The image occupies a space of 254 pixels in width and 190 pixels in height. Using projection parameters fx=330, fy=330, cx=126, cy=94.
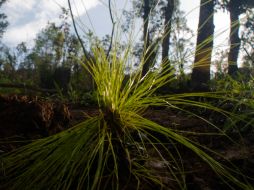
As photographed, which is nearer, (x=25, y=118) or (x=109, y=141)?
(x=109, y=141)

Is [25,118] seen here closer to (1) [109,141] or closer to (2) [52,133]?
(2) [52,133]

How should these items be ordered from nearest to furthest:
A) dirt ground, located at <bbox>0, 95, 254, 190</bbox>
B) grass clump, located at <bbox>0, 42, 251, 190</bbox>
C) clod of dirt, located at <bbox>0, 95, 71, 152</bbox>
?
grass clump, located at <bbox>0, 42, 251, 190</bbox> < dirt ground, located at <bbox>0, 95, 254, 190</bbox> < clod of dirt, located at <bbox>0, 95, 71, 152</bbox>

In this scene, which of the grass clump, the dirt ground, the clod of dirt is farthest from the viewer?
the clod of dirt

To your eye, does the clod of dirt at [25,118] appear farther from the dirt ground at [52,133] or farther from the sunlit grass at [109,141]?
the sunlit grass at [109,141]

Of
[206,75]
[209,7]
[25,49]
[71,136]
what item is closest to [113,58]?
[71,136]

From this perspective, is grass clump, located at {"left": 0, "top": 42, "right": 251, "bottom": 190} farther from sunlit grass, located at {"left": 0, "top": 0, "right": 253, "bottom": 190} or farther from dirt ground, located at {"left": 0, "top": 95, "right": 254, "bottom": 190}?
dirt ground, located at {"left": 0, "top": 95, "right": 254, "bottom": 190}

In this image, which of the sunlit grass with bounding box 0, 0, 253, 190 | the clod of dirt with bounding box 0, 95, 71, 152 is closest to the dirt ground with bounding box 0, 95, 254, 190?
the clod of dirt with bounding box 0, 95, 71, 152

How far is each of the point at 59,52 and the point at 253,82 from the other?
24.6 ft

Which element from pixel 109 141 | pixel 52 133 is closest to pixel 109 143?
pixel 109 141

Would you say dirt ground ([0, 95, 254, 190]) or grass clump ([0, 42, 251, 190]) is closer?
grass clump ([0, 42, 251, 190])

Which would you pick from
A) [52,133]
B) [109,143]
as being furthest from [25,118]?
[109,143]

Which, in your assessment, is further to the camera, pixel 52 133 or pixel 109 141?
pixel 52 133

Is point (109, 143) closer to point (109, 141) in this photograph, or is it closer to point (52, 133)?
point (109, 141)

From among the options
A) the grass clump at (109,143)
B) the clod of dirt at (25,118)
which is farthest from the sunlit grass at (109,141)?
the clod of dirt at (25,118)
